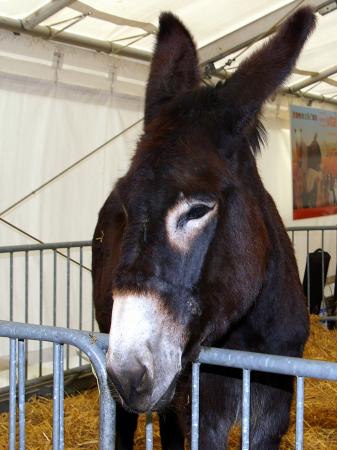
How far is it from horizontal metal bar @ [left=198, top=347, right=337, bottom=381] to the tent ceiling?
390 centimetres

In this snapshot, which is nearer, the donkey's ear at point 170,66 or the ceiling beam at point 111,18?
the donkey's ear at point 170,66

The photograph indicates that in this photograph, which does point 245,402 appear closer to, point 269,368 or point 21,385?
point 269,368

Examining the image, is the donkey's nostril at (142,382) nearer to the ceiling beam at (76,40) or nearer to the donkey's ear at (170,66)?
the donkey's ear at (170,66)

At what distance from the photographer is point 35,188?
17.1 feet

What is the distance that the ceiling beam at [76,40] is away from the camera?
4.73 metres

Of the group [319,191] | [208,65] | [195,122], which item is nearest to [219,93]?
[195,122]

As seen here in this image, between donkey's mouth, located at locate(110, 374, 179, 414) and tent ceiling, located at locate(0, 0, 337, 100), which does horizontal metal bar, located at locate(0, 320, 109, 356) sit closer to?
donkey's mouth, located at locate(110, 374, 179, 414)

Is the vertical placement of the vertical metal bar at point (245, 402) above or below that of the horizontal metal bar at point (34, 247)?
below

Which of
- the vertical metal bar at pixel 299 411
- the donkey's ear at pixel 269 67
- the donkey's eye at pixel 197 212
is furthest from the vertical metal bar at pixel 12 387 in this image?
the donkey's ear at pixel 269 67

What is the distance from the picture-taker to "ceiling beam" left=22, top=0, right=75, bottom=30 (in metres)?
4.63

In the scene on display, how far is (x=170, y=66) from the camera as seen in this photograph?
2375 mm

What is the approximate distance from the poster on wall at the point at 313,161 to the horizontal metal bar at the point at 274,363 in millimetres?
7213

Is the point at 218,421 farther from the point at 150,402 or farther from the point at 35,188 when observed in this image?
the point at 35,188

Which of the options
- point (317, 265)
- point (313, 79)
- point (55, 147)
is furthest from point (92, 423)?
point (313, 79)
